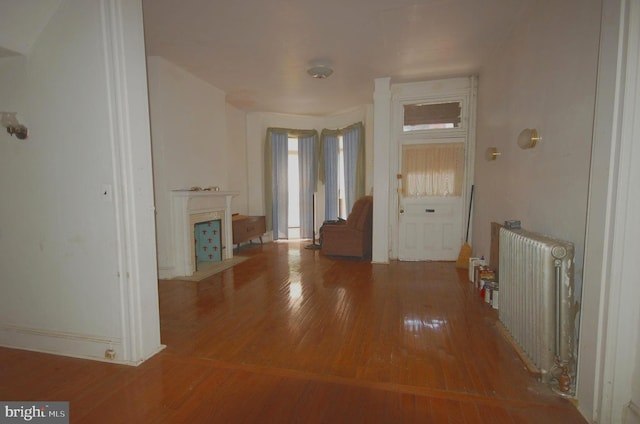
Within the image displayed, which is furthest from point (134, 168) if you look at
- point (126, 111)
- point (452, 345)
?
point (452, 345)

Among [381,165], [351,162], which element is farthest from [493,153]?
[351,162]

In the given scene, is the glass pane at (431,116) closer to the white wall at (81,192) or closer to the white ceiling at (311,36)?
the white ceiling at (311,36)

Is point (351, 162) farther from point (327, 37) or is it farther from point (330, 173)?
point (327, 37)

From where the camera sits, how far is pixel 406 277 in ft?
12.0

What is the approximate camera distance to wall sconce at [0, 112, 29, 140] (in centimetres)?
182

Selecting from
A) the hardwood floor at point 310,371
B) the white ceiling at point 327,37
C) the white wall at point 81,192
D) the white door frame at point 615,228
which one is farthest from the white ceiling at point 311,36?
the hardwood floor at point 310,371

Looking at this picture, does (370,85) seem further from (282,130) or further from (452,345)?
(452,345)

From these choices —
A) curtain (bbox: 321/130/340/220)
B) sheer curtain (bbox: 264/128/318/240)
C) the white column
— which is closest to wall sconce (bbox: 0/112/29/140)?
the white column

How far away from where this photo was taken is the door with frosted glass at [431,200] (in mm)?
4277

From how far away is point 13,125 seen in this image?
6.00 feet

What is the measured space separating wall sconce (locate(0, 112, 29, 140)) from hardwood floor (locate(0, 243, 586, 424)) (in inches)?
58.6

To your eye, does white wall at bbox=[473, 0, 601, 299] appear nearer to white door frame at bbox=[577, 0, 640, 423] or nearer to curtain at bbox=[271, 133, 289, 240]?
white door frame at bbox=[577, 0, 640, 423]

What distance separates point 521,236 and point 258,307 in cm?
224

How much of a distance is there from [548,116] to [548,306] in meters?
1.29
